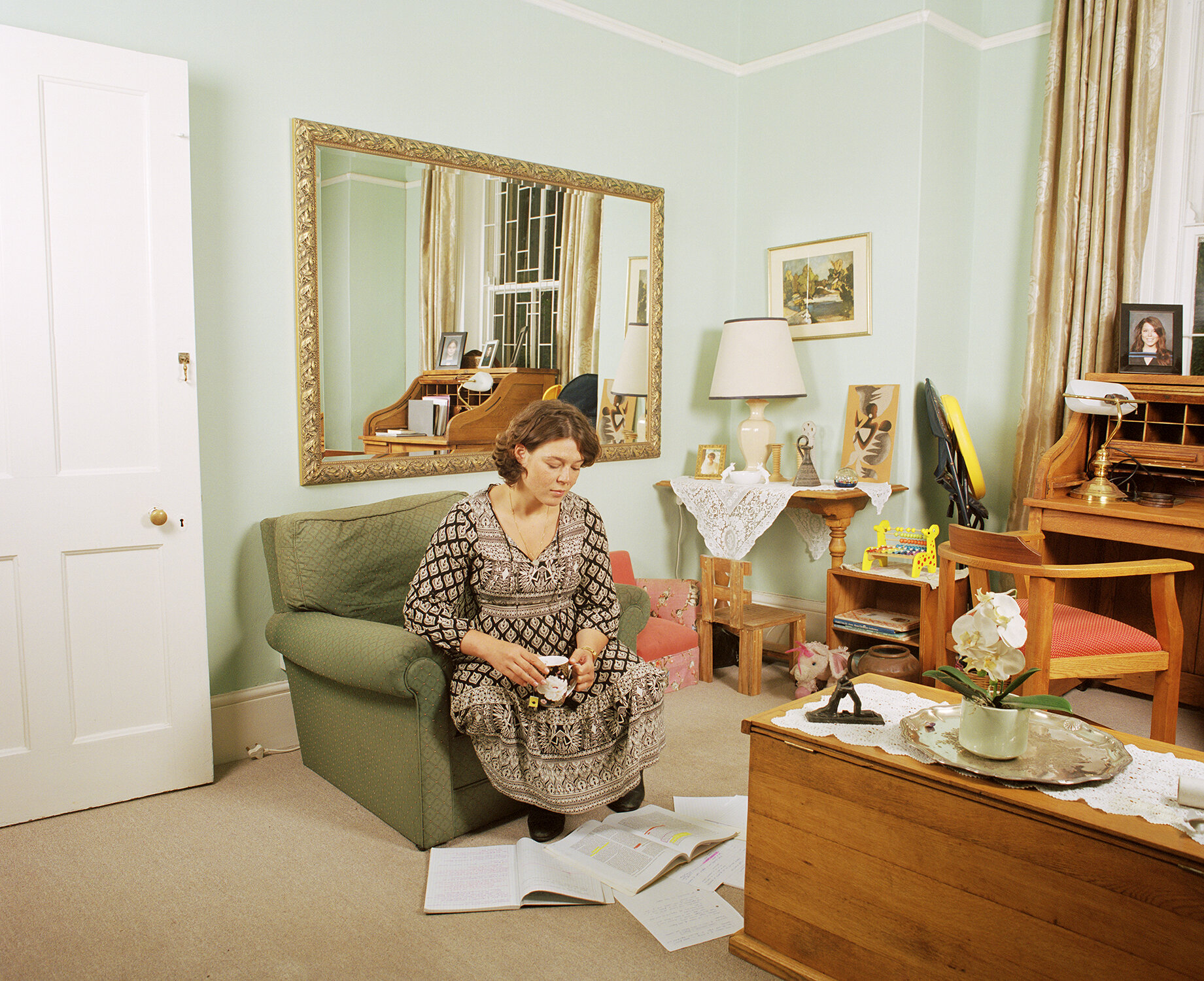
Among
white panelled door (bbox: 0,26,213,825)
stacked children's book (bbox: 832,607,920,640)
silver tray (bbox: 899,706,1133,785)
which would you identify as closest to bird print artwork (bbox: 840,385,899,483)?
stacked children's book (bbox: 832,607,920,640)

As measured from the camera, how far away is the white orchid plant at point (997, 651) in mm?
1531

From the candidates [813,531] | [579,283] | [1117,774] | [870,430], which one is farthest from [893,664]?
[579,283]

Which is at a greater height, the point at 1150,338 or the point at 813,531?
the point at 1150,338

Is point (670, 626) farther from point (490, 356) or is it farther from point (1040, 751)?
point (1040, 751)

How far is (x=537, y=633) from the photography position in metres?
2.39

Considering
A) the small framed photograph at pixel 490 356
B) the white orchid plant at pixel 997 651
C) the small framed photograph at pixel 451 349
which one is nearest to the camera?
the white orchid plant at pixel 997 651

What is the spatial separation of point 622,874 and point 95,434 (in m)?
1.81

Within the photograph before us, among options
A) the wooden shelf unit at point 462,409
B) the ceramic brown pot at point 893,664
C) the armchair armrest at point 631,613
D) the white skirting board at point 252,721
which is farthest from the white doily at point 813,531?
the white skirting board at point 252,721

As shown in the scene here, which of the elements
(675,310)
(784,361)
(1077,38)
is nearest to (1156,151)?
(1077,38)

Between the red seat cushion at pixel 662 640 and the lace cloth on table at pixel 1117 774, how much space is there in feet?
4.96

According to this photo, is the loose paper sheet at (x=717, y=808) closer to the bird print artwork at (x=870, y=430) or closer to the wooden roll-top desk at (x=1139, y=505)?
the wooden roll-top desk at (x=1139, y=505)

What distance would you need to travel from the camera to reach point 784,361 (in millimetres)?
3854

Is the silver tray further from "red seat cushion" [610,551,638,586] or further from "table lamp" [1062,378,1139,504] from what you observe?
"red seat cushion" [610,551,638,586]

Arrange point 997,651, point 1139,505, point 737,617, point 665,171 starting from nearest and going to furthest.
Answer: point 997,651 → point 1139,505 → point 737,617 → point 665,171
